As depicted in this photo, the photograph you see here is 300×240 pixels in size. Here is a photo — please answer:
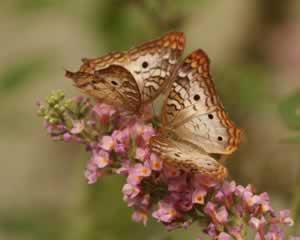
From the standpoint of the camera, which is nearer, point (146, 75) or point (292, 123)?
point (146, 75)

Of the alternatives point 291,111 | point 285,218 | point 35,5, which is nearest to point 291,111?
point 291,111

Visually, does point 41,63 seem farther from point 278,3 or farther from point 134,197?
point 278,3

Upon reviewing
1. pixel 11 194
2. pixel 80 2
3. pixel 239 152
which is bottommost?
pixel 239 152

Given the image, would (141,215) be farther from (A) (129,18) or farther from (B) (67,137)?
→ (A) (129,18)

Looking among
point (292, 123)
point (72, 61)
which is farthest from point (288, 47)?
point (292, 123)

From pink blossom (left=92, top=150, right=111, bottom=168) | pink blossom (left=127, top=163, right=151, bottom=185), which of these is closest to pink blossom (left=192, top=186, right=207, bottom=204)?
pink blossom (left=127, top=163, right=151, bottom=185)

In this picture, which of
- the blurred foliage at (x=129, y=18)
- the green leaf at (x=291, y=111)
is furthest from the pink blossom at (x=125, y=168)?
the blurred foliage at (x=129, y=18)
